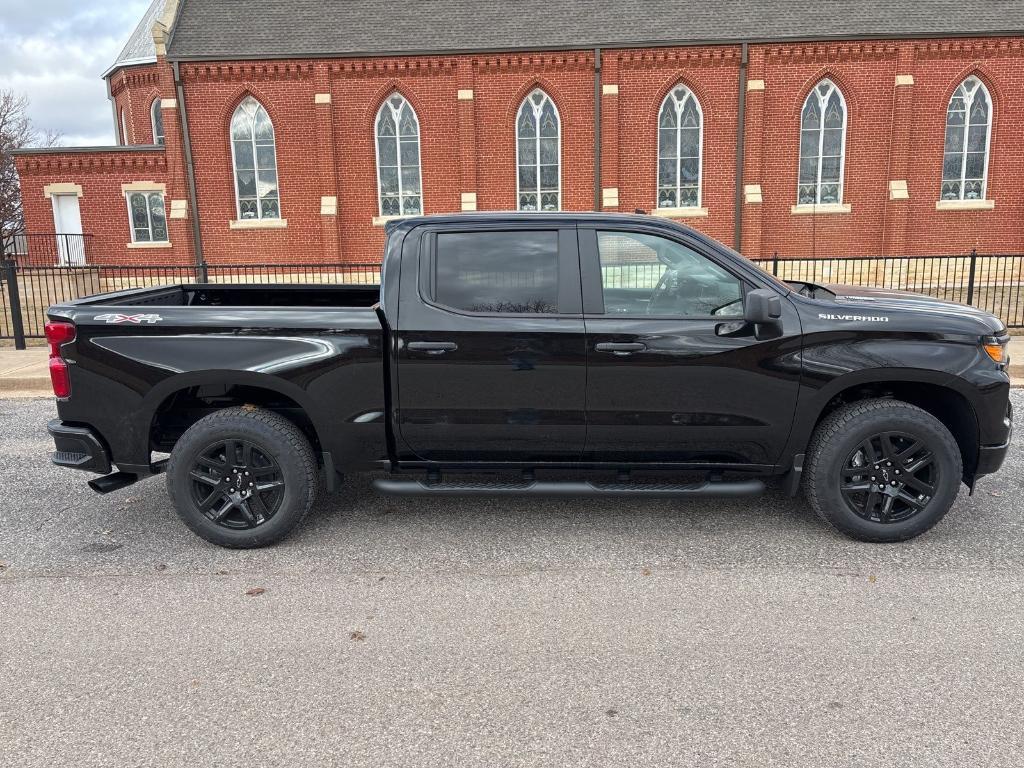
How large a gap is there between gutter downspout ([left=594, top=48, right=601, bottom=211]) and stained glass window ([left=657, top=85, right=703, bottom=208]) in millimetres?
1762

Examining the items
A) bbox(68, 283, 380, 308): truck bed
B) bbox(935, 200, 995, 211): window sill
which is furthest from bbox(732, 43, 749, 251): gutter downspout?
bbox(68, 283, 380, 308): truck bed

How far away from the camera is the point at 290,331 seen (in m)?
4.14

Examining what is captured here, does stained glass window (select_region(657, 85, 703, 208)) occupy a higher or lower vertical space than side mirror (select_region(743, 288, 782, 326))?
higher

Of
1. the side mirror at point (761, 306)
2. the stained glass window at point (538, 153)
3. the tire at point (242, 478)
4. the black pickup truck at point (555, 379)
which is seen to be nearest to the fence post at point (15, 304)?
the black pickup truck at point (555, 379)

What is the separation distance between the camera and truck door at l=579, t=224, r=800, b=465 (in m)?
4.10

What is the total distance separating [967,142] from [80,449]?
2378 cm

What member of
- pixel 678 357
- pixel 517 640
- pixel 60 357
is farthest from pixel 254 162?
pixel 517 640

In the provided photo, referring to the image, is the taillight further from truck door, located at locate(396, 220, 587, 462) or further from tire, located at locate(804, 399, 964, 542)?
tire, located at locate(804, 399, 964, 542)

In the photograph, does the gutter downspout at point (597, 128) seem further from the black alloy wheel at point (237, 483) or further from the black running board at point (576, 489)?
the black alloy wheel at point (237, 483)

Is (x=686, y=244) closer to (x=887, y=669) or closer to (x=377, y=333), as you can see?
(x=377, y=333)

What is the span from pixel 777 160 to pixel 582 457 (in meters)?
19.3

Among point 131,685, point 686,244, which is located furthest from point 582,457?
point 131,685

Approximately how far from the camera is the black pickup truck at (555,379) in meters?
4.10

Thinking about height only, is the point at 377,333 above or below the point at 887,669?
above
